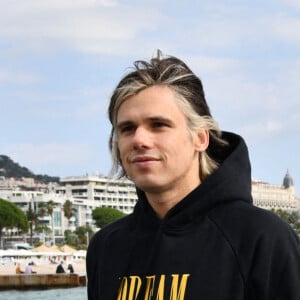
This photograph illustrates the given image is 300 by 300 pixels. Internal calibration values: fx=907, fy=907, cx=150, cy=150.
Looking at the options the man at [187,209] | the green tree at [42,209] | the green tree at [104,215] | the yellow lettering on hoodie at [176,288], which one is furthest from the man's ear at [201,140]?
the green tree at [104,215]

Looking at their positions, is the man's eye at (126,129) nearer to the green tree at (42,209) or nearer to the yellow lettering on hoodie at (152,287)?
the yellow lettering on hoodie at (152,287)

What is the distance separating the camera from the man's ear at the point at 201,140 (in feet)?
8.84

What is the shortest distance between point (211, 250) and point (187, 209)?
146mm

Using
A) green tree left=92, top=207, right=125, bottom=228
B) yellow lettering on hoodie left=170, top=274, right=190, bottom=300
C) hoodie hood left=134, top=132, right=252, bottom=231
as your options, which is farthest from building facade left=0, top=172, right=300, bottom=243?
yellow lettering on hoodie left=170, top=274, right=190, bottom=300

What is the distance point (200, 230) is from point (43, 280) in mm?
34076

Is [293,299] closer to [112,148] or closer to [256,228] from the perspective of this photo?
[256,228]

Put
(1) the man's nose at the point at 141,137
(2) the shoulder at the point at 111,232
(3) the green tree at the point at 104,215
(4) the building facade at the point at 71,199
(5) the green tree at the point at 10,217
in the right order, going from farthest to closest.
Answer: (4) the building facade at the point at 71,199 → (3) the green tree at the point at 104,215 → (5) the green tree at the point at 10,217 → (2) the shoulder at the point at 111,232 → (1) the man's nose at the point at 141,137

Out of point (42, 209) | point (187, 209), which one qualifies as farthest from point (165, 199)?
point (42, 209)

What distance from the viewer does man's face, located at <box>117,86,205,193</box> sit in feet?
8.61

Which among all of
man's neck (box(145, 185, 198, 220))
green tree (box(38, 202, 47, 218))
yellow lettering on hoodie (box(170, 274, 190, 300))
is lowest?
yellow lettering on hoodie (box(170, 274, 190, 300))

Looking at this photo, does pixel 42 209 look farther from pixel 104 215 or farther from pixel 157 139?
pixel 157 139

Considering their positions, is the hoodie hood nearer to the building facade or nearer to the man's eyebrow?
the man's eyebrow

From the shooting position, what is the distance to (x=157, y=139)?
263cm

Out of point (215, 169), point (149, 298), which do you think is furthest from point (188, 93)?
point (149, 298)
